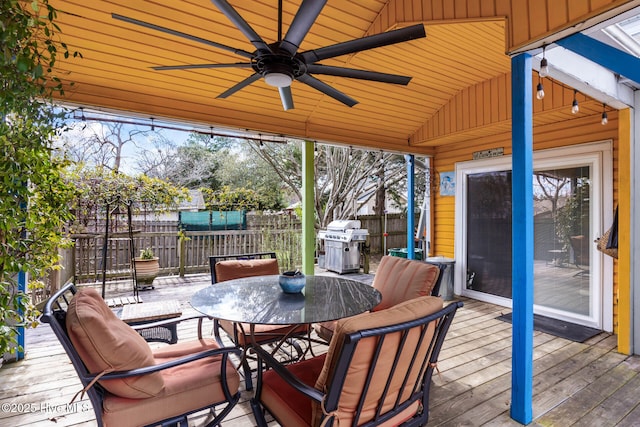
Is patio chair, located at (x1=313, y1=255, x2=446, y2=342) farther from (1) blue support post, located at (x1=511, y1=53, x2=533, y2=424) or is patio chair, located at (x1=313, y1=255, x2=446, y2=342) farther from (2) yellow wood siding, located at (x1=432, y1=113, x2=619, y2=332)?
(2) yellow wood siding, located at (x1=432, y1=113, x2=619, y2=332)

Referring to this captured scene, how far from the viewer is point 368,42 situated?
1817 mm

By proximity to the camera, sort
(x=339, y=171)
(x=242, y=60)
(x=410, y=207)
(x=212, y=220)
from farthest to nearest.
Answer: (x=339, y=171), (x=212, y=220), (x=410, y=207), (x=242, y=60)

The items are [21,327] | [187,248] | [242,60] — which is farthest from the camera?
[187,248]

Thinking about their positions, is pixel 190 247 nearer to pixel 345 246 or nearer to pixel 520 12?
pixel 345 246

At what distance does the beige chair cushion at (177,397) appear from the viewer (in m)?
1.42

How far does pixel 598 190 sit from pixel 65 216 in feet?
17.5

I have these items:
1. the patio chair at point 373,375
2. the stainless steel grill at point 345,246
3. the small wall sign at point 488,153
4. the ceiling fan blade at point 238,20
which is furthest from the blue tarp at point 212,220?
the patio chair at point 373,375

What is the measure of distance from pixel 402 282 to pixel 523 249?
34.2 inches

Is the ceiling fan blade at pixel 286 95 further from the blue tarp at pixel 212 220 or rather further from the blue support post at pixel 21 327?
the blue tarp at pixel 212 220

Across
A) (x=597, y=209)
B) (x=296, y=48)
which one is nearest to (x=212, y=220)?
(x=296, y=48)

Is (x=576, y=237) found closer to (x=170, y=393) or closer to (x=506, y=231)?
(x=506, y=231)

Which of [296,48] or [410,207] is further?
[410,207]

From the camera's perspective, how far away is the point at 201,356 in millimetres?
1541

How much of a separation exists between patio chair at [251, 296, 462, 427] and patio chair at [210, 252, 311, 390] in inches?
33.2
